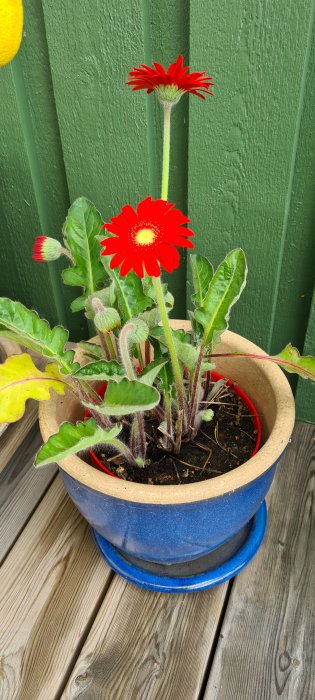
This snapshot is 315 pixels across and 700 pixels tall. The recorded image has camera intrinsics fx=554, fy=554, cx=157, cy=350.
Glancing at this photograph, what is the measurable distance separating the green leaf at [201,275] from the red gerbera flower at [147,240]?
0.70 ft

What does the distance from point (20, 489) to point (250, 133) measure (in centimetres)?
68

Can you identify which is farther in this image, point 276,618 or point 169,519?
point 276,618

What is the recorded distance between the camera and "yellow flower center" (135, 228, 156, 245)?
479 millimetres

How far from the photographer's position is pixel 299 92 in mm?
749

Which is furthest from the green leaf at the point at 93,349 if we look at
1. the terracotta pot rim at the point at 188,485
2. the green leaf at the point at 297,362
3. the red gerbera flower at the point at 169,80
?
the red gerbera flower at the point at 169,80

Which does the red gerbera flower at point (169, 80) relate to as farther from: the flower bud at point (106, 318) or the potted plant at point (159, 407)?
the flower bud at point (106, 318)

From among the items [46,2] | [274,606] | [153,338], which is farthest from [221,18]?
[274,606]

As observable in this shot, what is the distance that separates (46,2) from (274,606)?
3.04 feet

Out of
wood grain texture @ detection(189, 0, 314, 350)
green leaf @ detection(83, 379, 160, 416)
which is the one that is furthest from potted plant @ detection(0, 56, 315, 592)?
wood grain texture @ detection(189, 0, 314, 350)

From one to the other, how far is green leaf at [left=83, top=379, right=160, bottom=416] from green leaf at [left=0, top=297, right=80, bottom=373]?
0.36 feet

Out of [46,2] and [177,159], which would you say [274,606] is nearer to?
[177,159]

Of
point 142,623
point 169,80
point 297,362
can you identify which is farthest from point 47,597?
point 169,80

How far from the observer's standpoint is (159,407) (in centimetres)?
74

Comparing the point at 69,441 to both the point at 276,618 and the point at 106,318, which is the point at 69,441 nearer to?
the point at 106,318
